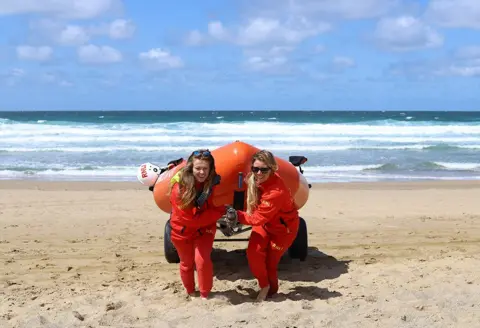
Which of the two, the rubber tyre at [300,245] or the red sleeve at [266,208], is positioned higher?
the red sleeve at [266,208]

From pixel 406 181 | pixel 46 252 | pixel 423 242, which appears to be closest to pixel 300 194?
pixel 423 242

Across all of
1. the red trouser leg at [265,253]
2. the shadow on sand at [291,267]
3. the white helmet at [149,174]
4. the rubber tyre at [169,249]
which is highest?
the white helmet at [149,174]

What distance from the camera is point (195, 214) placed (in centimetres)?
453

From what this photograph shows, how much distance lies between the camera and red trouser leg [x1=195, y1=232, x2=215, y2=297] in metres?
4.58

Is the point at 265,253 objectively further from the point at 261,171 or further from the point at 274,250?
the point at 261,171

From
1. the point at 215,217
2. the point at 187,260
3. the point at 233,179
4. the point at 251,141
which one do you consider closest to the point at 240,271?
the point at 233,179

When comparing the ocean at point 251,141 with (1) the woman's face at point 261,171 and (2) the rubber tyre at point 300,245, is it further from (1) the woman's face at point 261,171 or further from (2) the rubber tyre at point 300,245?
(1) the woman's face at point 261,171

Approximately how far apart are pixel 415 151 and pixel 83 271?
18167 mm

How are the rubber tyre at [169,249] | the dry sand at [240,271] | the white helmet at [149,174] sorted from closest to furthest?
the dry sand at [240,271] → the rubber tyre at [169,249] → the white helmet at [149,174]

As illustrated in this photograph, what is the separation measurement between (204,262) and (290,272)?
1.38 meters

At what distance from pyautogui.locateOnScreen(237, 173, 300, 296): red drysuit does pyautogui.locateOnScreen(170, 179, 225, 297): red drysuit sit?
0.25m

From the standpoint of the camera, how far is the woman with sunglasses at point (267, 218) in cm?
456

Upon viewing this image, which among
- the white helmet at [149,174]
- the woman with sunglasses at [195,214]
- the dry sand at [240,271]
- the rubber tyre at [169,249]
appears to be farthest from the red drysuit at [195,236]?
the white helmet at [149,174]

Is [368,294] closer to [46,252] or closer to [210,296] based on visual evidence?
[210,296]
